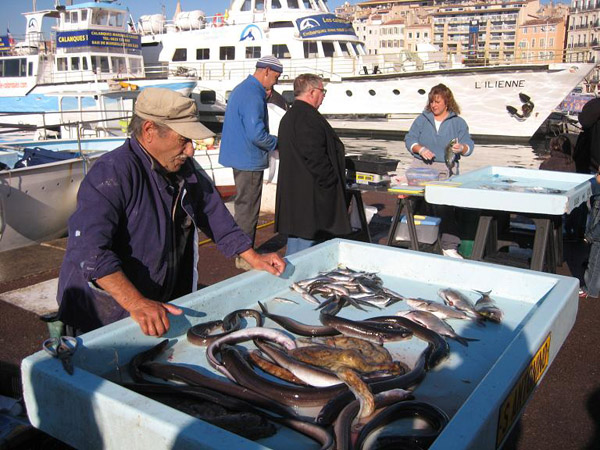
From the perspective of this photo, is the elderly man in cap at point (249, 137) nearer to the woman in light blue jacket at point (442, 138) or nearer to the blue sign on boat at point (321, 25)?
the woman in light blue jacket at point (442, 138)

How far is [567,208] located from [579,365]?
4.31 feet

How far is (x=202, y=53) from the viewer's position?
31.8 meters

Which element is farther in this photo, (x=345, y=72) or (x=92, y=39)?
(x=345, y=72)

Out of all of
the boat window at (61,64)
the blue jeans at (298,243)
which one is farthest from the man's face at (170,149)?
the boat window at (61,64)

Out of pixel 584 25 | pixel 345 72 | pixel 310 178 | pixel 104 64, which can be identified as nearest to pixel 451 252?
pixel 310 178

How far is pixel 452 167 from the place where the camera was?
6.73 m

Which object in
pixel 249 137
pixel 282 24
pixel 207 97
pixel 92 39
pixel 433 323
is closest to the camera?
pixel 433 323

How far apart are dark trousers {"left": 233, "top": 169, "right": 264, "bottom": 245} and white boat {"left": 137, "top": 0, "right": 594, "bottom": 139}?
21149 millimetres

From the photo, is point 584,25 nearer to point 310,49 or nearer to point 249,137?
point 310,49

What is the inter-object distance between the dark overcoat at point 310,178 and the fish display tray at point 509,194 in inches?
35.7

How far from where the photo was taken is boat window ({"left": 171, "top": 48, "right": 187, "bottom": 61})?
107ft

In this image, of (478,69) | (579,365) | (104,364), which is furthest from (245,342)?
(478,69)

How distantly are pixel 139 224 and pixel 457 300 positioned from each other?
163 cm

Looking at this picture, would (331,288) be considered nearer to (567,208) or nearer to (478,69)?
(567,208)
